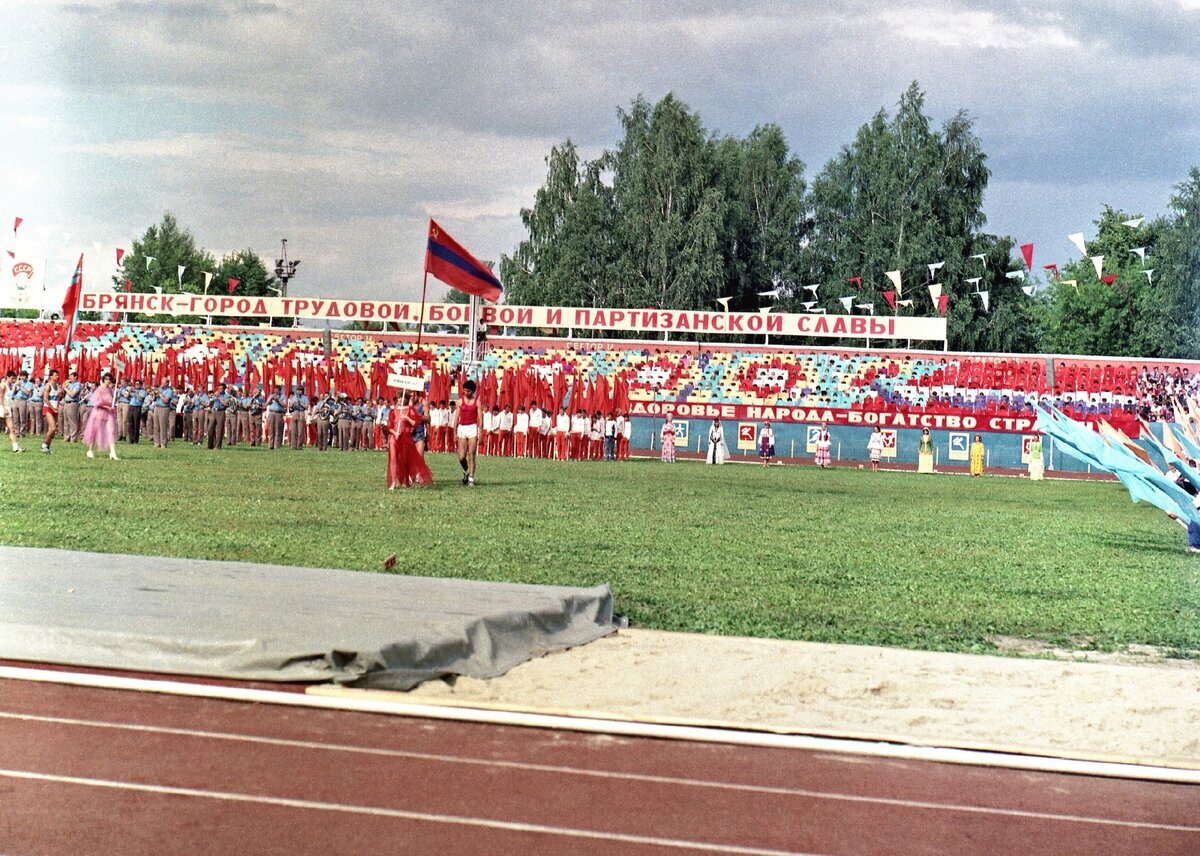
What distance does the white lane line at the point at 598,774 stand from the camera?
13.2 feet

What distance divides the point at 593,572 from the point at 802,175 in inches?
1522

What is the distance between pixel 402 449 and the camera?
16484 mm

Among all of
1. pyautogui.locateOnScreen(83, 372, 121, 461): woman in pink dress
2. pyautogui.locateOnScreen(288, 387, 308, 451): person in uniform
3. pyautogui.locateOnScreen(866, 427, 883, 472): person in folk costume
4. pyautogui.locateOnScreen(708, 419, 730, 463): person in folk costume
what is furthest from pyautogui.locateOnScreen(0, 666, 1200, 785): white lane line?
pyautogui.locateOnScreen(866, 427, 883, 472): person in folk costume

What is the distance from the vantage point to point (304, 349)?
1586 inches

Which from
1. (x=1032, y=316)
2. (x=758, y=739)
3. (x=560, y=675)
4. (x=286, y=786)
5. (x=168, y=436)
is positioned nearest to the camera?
(x=286, y=786)

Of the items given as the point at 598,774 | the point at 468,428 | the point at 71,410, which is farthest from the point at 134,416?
the point at 598,774

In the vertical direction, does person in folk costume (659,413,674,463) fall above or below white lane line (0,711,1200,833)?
above

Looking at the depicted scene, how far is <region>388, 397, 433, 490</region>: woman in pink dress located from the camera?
16094 mm

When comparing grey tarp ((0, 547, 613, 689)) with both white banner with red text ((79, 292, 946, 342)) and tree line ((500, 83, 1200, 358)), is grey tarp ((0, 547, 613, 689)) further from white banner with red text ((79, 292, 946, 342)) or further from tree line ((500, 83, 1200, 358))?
tree line ((500, 83, 1200, 358))

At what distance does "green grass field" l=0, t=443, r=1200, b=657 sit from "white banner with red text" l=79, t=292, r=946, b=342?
1984cm

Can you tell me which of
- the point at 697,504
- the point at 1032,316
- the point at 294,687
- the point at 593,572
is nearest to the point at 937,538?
the point at 697,504

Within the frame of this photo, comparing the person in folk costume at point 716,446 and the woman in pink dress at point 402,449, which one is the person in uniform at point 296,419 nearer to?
the person in folk costume at point 716,446

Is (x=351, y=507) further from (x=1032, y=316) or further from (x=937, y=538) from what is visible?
(x=1032, y=316)

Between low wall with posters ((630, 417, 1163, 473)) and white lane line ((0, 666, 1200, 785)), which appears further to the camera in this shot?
low wall with posters ((630, 417, 1163, 473))
